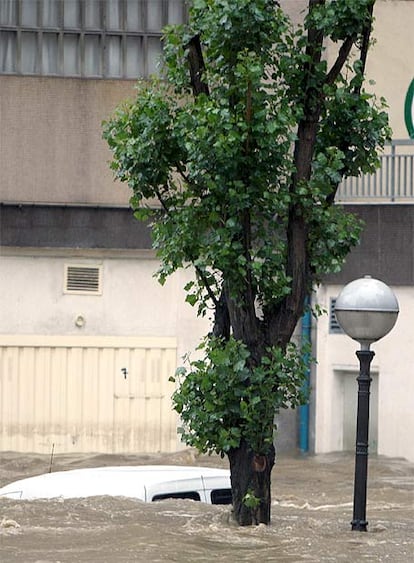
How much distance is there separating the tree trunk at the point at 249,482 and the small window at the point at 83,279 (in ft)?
32.3

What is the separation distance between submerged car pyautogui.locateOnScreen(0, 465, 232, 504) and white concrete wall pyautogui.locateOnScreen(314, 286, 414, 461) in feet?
22.8

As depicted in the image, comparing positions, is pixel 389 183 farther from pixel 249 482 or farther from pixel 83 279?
pixel 249 482

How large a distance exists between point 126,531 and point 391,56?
12.4 meters

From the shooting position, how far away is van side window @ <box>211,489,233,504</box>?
44.8 feet

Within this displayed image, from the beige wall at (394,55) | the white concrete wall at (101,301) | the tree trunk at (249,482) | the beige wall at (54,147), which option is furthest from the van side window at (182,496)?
the beige wall at (394,55)

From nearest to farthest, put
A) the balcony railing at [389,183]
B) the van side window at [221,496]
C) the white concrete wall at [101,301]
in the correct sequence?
1. the van side window at [221,496]
2. the balcony railing at [389,183]
3. the white concrete wall at [101,301]

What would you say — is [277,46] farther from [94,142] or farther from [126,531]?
[94,142]

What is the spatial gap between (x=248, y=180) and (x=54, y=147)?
34.0 feet

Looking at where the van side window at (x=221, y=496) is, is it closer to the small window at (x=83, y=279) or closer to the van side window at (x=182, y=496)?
the van side window at (x=182, y=496)

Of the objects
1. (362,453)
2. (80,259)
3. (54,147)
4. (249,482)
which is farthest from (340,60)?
(54,147)

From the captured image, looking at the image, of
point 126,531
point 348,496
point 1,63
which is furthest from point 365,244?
point 126,531

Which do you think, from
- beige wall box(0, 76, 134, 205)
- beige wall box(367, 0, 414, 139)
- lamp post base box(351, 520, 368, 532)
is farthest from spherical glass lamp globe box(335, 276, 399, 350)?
beige wall box(367, 0, 414, 139)

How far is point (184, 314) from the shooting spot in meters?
22.2

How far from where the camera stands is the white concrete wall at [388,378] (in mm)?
20484
